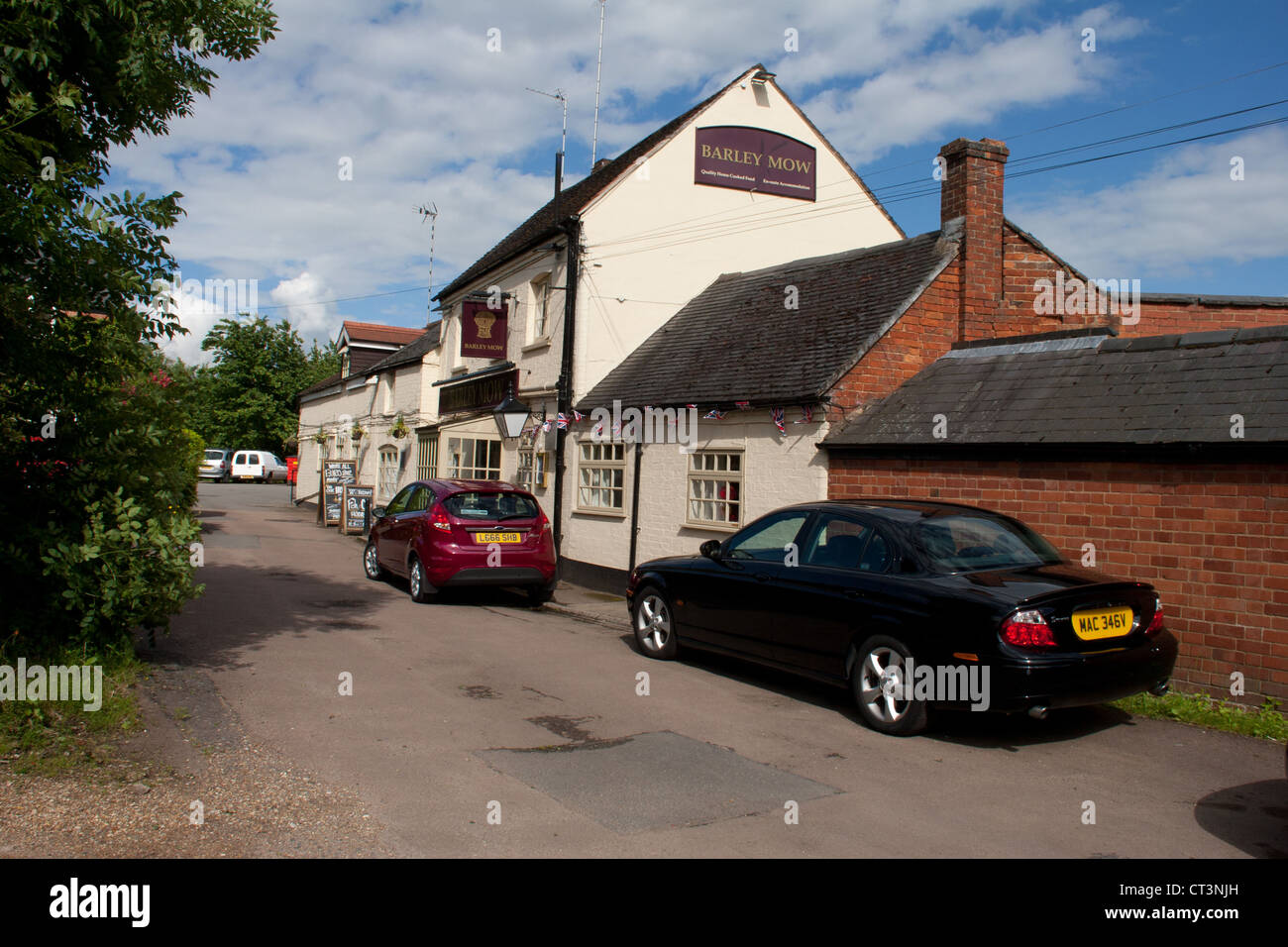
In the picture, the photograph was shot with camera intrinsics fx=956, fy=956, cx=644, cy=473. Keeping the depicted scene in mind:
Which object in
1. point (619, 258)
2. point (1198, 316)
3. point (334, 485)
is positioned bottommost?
point (334, 485)

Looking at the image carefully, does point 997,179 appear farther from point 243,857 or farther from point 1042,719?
point 243,857

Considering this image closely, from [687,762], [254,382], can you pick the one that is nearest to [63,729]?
[687,762]

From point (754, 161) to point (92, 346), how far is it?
14.4 metres

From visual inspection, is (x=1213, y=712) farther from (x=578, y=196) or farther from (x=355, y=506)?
(x=355, y=506)

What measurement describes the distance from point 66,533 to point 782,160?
51.2 feet

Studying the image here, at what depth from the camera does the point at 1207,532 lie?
7715mm

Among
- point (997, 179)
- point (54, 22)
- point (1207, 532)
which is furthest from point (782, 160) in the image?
point (54, 22)

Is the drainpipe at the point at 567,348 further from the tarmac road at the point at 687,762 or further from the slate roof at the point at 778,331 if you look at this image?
the tarmac road at the point at 687,762

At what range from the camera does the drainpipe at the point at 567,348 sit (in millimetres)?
15453

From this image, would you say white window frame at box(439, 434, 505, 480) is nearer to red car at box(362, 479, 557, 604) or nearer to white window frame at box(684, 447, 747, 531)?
red car at box(362, 479, 557, 604)

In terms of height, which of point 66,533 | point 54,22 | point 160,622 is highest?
point 54,22

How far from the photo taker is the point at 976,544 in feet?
22.9

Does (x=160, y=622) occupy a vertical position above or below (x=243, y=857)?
above

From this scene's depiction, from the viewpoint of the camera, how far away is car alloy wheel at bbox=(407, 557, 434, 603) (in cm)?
1263
